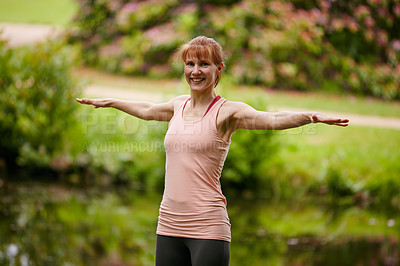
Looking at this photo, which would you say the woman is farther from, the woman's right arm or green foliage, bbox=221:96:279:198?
green foliage, bbox=221:96:279:198

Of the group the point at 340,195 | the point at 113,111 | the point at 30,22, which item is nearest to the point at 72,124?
the point at 113,111

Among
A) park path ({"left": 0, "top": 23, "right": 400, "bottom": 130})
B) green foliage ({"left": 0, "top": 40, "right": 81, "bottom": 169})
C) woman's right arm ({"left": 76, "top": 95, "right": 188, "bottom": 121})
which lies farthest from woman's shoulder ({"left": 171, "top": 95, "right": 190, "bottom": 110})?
green foliage ({"left": 0, "top": 40, "right": 81, "bottom": 169})

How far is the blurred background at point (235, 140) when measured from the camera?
573cm

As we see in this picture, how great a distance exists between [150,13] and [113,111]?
477 centimetres

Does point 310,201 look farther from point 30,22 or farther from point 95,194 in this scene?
point 30,22

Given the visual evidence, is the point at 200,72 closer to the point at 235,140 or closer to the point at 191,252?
the point at 191,252

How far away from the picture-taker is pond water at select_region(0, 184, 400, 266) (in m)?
5.15

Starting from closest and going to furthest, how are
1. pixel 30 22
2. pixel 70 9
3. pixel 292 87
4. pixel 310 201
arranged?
pixel 310 201 → pixel 292 87 → pixel 30 22 → pixel 70 9

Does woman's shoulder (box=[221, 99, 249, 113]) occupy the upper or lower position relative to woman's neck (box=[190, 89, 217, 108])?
lower

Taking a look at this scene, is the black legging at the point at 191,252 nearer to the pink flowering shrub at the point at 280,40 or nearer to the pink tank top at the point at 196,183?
the pink tank top at the point at 196,183

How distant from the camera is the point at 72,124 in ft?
25.7

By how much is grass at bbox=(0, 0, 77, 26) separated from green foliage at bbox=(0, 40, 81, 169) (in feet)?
18.0

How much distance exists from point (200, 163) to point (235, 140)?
465cm

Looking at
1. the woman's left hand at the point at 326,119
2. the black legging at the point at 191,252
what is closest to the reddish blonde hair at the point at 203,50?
the woman's left hand at the point at 326,119
